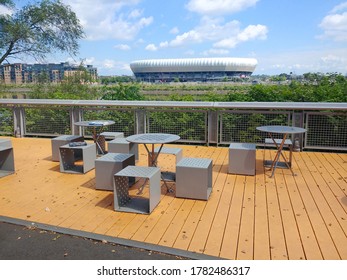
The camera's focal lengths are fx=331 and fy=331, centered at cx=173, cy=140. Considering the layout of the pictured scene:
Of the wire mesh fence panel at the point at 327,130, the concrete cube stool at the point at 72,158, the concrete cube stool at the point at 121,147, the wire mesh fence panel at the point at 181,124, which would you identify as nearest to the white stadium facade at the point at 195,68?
the wire mesh fence panel at the point at 181,124

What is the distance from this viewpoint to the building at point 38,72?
44.7 feet

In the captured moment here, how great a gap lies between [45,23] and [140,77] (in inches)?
4665

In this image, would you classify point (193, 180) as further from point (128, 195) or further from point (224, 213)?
point (128, 195)

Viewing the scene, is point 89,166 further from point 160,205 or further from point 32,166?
point 160,205

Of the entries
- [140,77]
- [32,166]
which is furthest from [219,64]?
[32,166]

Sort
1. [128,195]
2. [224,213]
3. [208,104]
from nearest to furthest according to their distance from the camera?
1. [224,213]
2. [128,195]
3. [208,104]

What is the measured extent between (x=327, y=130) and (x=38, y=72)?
37.3 ft

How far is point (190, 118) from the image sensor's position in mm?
7715

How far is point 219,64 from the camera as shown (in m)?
116

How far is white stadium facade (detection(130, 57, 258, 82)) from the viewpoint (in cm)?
11612

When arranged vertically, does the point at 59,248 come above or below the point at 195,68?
below

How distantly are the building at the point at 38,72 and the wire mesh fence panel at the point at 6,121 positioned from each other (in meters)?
4.89

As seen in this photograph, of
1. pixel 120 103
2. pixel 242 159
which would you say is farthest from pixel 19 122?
pixel 242 159

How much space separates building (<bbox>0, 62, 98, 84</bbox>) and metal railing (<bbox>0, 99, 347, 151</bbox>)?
16.7ft
